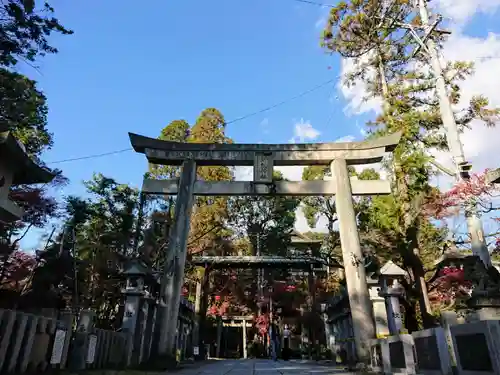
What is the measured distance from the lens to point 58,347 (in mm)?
5137

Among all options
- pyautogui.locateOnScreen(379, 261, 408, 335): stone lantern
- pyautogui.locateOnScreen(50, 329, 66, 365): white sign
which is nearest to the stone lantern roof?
pyautogui.locateOnScreen(50, 329, 66, 365): white sign

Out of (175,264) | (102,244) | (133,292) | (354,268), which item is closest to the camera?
(133,292)

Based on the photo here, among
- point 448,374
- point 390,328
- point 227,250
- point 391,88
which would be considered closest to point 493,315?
point 390,328

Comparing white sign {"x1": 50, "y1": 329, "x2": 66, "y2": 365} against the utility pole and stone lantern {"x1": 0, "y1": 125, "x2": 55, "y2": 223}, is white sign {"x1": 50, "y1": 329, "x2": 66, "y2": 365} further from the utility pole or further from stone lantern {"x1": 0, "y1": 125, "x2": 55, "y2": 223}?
the utility pole

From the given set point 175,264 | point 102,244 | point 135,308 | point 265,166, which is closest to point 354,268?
point 265,166

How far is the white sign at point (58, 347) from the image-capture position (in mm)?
5021

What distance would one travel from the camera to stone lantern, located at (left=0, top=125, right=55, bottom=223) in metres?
5.34

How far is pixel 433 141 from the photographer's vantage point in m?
14.4

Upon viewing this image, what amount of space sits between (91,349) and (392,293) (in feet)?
23.4

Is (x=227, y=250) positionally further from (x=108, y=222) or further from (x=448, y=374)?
(x=448, y=374)

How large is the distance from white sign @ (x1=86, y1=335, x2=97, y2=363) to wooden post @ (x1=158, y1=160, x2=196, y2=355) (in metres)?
2.90

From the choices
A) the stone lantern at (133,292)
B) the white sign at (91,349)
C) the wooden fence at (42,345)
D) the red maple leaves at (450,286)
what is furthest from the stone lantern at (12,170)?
the red maple leaves at (450,286)

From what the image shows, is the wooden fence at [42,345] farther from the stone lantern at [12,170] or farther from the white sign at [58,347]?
the stone lantern at [12,170]

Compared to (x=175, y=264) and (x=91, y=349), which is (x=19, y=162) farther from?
(x=175, y=264)
